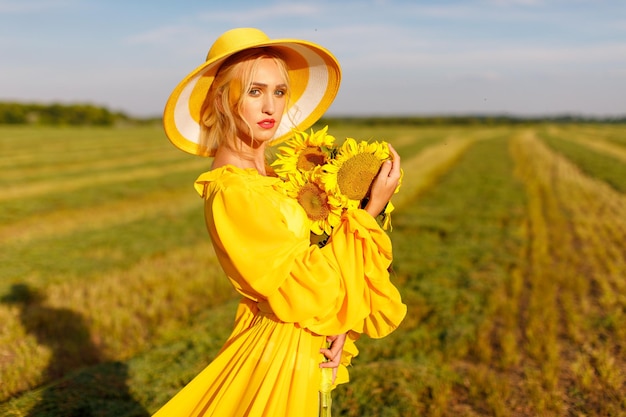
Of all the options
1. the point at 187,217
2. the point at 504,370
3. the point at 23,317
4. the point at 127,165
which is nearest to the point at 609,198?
the point at 187,217

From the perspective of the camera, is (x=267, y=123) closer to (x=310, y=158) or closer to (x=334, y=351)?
(x=310, y=158)

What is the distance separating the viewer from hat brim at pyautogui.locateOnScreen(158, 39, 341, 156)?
7.44ft

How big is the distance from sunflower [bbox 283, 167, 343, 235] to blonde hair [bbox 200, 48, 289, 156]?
26cm

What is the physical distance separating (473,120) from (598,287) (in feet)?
320

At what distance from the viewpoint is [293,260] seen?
6.47ft

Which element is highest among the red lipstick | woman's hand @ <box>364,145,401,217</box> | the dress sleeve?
the red lipstick

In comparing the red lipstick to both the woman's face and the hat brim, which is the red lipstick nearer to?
the woman's face

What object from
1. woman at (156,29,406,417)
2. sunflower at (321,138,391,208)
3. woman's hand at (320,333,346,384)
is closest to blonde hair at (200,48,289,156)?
woman at (156,29,406,417)

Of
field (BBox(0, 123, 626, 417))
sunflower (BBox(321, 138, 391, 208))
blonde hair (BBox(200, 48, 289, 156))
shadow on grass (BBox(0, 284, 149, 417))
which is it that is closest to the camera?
sunflower (BBox(321, 138, 391, 208))

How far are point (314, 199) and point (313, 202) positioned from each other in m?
0.01

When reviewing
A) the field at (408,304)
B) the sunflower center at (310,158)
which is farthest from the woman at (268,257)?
the field at (408,304)

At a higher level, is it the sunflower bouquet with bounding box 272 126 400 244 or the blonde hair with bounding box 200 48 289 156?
the blonde hair with bounding box 200 48 289 156

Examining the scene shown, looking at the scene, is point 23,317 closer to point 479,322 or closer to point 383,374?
point 383,374

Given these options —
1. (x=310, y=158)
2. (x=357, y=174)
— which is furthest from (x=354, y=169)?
(x=310, y=158)
